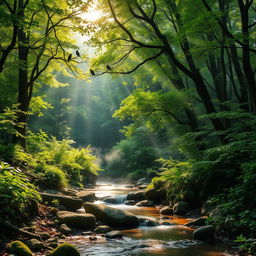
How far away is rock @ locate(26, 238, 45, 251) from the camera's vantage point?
4828mm

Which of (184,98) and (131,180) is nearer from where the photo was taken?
(184,98)

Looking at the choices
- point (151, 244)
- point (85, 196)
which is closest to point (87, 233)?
point (151, 244)

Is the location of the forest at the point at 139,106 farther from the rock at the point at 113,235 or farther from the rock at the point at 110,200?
the rock at the point at 113,235

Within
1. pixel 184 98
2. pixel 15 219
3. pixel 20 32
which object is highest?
pixel 20 32

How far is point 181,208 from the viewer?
9.90 m

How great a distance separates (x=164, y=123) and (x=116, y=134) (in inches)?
1382

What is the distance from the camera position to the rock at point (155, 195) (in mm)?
12703

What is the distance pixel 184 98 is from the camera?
10.9 meters

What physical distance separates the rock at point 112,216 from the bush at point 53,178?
2.33 metres

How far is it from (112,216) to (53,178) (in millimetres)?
3228

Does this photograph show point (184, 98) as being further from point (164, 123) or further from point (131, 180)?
point (131, 180)

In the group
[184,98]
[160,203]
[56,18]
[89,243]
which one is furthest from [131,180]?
[89,243]

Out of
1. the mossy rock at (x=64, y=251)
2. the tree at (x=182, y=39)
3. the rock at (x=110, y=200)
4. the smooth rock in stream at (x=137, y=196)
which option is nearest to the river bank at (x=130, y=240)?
the mossy rock at (x=64, y=251)

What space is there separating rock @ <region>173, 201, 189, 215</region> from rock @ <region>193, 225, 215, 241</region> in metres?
3.22
